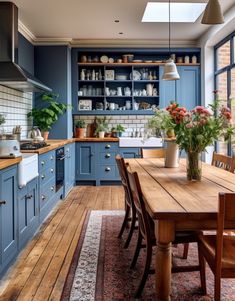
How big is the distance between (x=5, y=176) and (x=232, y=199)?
1.61 meters

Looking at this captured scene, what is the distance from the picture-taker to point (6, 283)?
2.41 meters

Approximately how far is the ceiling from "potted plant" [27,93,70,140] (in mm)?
1112

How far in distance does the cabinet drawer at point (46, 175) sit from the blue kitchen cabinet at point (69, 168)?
912mm

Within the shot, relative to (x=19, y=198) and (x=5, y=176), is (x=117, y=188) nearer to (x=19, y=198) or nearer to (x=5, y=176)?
(x=19, y=198)

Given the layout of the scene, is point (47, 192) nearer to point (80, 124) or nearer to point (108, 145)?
point (108, 145)

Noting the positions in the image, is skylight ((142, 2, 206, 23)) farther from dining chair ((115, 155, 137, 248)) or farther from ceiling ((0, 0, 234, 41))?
dining chair ((115, 155, 137, 248))

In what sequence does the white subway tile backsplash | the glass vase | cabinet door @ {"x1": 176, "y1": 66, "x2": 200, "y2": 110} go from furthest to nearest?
cabinet door @ {"x1": 176, "y1": 66, "x2": 200, "y2": 110}
the white subway tile backsplash
the glass vase

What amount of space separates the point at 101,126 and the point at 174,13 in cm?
244

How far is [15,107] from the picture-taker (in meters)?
5.02

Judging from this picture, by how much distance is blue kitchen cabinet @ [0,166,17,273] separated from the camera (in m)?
2.38

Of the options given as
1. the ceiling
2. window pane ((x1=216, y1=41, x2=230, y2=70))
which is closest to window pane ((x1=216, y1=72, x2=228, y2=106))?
window pane ((x1=216, y1=41, x2=230, y2=70))

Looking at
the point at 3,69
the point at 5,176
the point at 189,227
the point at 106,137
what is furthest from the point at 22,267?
the point at 106,137

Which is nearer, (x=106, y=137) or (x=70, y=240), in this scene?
(x=70, y=240)

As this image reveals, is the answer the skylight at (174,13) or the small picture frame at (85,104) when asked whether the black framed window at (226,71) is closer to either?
the skylight at (174,13)
